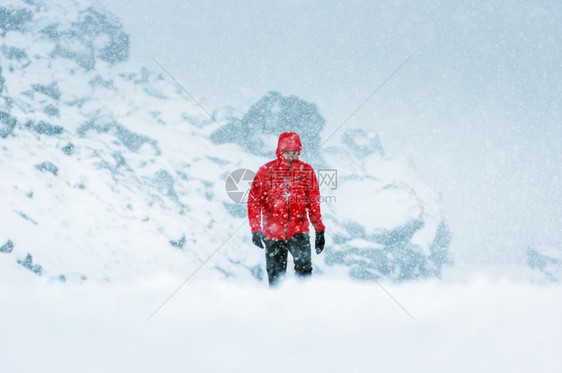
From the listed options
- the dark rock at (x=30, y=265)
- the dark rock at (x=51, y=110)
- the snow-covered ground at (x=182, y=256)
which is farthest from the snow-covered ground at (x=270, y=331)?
the dark rock at (x=51, y=110)

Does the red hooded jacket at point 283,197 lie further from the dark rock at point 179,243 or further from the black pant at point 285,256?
the dark rock at point 179,243

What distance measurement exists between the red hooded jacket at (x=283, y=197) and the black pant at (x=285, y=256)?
0.07 metres

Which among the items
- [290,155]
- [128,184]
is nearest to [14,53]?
→ [128,184]

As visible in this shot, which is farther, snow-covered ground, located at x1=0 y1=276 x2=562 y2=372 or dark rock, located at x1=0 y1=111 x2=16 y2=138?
dark rock, located at x1=0 y1=111 x2=16 y2=138

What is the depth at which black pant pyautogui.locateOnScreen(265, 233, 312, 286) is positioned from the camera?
5.23 metres

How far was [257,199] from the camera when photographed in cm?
532

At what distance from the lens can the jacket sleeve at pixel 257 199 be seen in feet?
17.3

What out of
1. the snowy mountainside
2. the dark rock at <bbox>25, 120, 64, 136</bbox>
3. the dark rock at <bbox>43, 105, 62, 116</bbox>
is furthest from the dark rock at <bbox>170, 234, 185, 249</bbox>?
the dark rock at <bbox>43, 105, 62, 116</bbox>

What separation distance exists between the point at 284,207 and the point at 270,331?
2.21 meters

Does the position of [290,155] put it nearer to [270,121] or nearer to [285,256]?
[285,256]

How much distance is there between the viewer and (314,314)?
11.4ft

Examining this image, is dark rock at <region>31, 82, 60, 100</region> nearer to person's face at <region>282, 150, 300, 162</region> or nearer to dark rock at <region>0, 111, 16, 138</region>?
dark rock at <region>0, 111, 16, 138</region>

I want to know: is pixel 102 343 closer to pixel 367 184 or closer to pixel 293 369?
pixel 293 369

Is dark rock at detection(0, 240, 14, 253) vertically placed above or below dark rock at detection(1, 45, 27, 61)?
below
